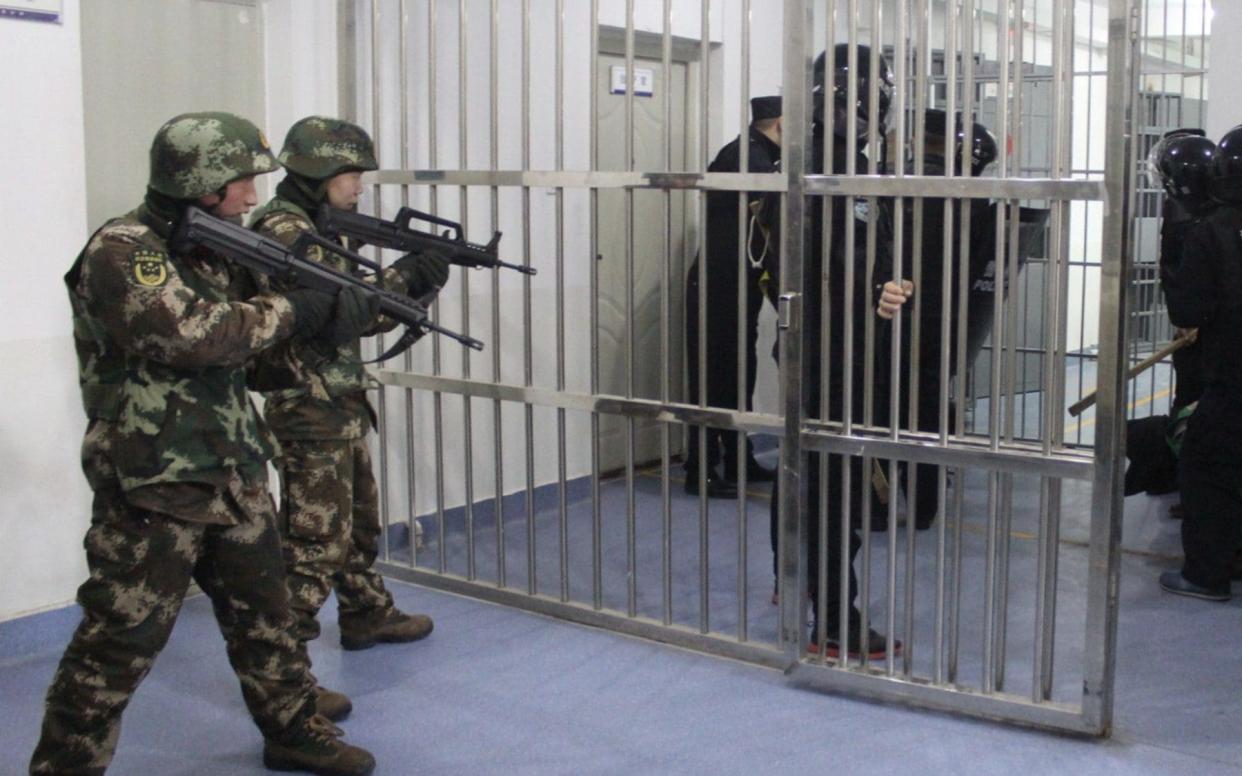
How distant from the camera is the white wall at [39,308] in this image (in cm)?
361

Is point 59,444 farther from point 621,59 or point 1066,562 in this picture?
point 1066,562

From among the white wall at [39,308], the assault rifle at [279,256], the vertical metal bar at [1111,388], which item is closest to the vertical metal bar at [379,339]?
the white wall at [39,308]

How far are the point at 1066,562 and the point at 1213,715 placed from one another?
1.39m

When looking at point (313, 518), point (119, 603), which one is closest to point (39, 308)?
point (313, 518)

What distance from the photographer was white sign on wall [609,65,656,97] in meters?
5.36

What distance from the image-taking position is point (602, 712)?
343 centimetres

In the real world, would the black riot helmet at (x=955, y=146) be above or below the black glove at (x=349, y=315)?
above

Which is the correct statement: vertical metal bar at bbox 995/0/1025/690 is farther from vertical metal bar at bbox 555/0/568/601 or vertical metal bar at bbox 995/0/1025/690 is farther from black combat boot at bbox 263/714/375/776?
black combat boot at bbox 263/714/375/776

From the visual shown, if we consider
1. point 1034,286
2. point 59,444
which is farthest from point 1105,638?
point 1034,286

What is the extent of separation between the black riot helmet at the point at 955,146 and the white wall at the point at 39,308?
2.36m

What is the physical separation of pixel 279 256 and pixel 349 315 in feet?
0.64

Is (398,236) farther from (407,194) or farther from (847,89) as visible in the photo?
(847,89)

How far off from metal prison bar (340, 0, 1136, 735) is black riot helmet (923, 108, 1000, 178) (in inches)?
1.2

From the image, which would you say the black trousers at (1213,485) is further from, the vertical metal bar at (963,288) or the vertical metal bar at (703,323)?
the vertical metal bar at (703,323)
